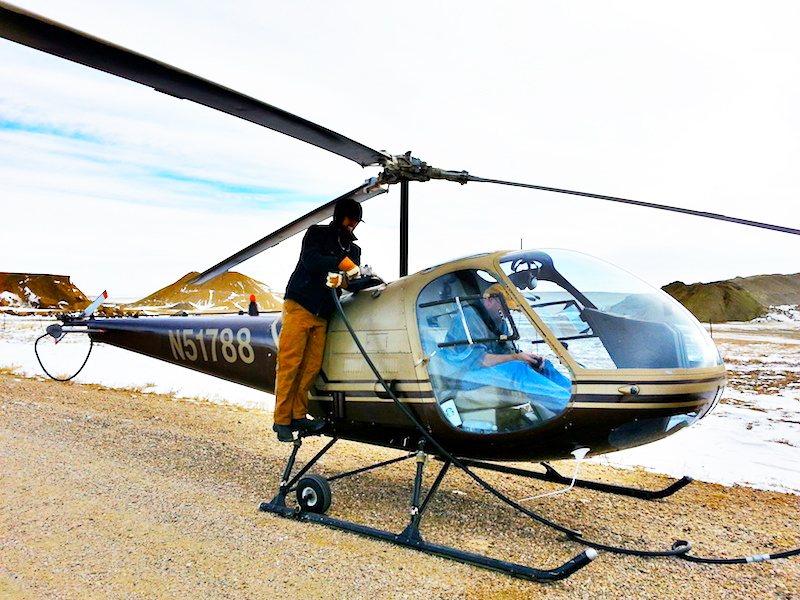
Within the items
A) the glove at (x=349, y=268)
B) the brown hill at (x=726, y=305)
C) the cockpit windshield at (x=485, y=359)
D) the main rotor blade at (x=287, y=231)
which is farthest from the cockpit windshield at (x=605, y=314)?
the brown hill at (x=726, y=305)

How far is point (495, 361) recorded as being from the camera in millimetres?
4438

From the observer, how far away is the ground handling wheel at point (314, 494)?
17.0 ft

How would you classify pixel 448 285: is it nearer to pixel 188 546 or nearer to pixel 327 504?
pixel 327 504

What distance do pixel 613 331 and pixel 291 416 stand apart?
2.94 m

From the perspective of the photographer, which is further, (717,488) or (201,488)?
(717,488)

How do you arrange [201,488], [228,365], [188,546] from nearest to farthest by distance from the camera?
1. [188,546]
2. [201,488]
3. [228,365]

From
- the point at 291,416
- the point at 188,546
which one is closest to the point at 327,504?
the point at 291,416

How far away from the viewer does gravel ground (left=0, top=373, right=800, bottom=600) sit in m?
3.94

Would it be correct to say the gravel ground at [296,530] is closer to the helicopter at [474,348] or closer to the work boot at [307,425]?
the helicopter at [474,348]

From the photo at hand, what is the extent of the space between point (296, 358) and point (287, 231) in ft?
5.02

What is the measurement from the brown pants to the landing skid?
0.40 metres

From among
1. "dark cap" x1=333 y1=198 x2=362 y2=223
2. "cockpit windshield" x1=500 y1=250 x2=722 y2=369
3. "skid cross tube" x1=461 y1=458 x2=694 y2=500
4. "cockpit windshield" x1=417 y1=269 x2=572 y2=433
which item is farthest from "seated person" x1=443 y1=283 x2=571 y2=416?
"dark cap" x1=333 y1=198 x2=362 y2=223

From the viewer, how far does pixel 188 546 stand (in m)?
4.47

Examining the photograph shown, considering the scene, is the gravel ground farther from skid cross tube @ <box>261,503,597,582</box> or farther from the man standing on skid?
the man standing on skid
